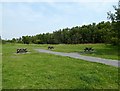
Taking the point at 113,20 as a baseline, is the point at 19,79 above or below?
below

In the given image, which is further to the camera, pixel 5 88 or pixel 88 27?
pixel 88 27

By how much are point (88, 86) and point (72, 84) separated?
2.29ft

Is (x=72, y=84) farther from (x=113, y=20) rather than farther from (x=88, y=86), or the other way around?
(x=113, y=20)

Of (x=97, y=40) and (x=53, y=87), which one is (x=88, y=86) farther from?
(x=97, y=40)

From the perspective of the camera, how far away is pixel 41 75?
12195 millimetres

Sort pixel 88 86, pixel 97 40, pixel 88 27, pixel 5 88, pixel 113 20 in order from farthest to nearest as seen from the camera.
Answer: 1. pixel 88 27
2. pixel 97 40
3. pixel 113 20
4. pixel 88 86
5. pixel 5 88

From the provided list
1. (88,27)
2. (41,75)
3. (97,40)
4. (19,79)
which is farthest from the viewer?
(88,27)

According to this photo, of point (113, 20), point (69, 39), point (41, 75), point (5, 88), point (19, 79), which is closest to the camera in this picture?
point (5, 88)

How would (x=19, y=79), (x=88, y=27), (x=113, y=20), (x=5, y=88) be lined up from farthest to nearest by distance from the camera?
(x=88, y=27) < (x=113, y=20) < (x=19, y=79) < (x=5, y=88)

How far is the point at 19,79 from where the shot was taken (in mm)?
11141

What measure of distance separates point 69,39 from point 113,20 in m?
69.7

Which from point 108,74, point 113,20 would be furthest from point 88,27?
point 108,74

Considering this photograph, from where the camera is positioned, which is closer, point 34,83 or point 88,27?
point 34,83

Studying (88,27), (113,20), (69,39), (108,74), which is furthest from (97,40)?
(108,74)
